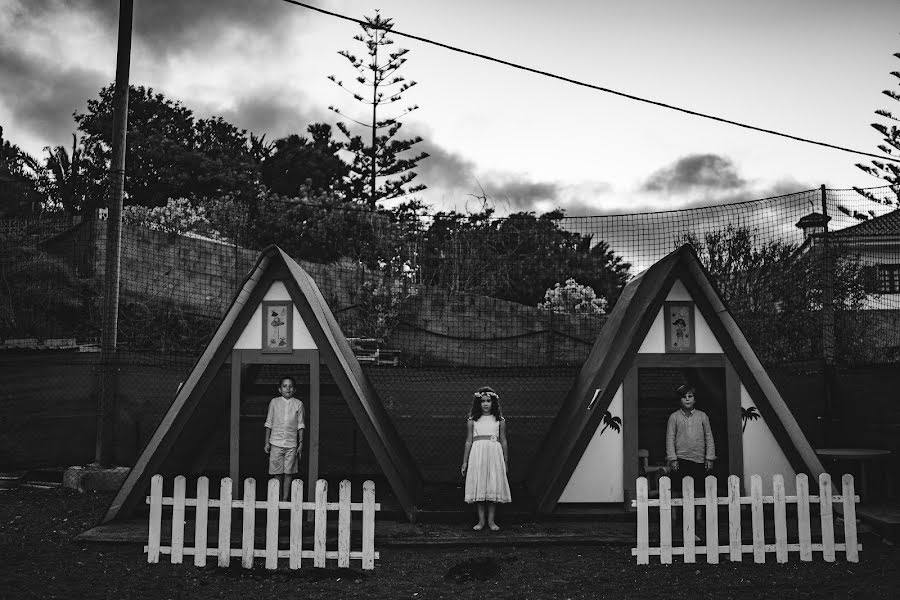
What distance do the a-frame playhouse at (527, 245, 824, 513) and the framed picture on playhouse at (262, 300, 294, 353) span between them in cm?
286

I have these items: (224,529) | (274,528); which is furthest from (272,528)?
(224,529)

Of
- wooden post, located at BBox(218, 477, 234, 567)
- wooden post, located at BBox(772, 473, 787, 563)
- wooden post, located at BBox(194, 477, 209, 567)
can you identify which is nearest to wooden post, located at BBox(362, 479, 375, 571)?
wooden post, located at BBox(218, 477, 234, 567)

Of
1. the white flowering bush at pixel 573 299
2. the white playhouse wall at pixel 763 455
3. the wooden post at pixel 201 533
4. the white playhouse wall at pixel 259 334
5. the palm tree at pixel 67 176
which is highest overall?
the palm tree at pixel 67 176

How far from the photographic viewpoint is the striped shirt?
759 cm

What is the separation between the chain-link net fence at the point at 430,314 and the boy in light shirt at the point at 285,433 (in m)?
1.54

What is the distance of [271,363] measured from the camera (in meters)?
7.52

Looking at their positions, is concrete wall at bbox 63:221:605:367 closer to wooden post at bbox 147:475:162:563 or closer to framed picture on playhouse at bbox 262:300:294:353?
framed picture on playhouse at bbox 262:300:294:353

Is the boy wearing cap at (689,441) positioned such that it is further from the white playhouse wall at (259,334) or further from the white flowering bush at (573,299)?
the white flowering bush at (573,299)

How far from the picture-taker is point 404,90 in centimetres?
2975

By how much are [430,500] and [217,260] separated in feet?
15.9

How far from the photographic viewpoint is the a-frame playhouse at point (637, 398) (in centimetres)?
757

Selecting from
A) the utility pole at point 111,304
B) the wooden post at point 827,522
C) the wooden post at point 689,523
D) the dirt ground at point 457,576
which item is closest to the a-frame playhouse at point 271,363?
the dirt ground at point 457,576

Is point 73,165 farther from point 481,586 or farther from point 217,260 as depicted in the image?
point 481,586

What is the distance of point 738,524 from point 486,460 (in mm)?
2234
